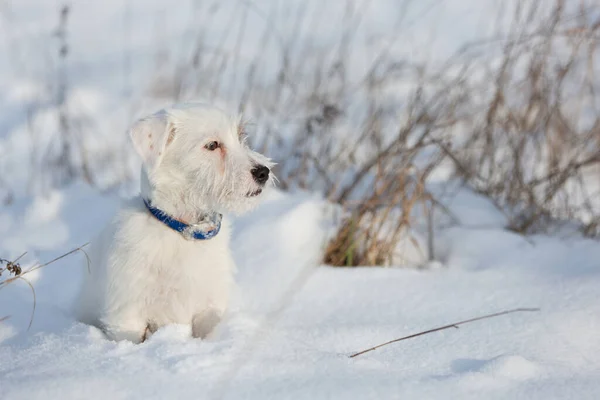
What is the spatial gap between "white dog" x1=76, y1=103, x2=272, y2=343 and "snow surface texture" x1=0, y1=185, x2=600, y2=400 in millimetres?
137

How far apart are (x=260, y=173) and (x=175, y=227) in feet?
1.26

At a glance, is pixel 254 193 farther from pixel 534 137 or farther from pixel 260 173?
pixel 534 137

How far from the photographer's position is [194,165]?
2750mm

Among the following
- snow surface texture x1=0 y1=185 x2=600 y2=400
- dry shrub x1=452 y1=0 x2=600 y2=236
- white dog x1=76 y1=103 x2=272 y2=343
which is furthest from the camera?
dry shrub x1=452 y1=0 x2=600 y2=236

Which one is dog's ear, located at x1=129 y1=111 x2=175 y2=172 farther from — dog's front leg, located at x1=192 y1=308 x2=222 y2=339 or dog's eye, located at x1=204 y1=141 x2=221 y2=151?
dog's front leg, located at x1=192 y1=308 x2=222 y2=339

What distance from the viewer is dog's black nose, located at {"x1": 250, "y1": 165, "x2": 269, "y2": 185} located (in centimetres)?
274

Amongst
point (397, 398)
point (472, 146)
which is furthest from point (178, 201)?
point (472, 146)

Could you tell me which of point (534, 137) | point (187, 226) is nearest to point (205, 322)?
point (187, 226)

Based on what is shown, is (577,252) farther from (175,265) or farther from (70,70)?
(70,70)

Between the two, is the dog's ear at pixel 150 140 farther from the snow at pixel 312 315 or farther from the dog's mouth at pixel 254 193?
the snow at pixel 312 315

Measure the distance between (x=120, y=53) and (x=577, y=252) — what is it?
7054 mm

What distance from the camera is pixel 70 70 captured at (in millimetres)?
8531

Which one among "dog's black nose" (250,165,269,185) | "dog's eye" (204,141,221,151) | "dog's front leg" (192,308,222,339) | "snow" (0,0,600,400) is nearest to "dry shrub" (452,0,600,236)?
"snow" (0,0,600,400)

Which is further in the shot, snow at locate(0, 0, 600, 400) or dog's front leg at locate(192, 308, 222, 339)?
dog's front leg at locate(192, 308, 222, 339)
